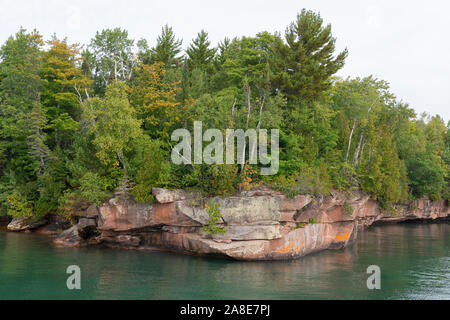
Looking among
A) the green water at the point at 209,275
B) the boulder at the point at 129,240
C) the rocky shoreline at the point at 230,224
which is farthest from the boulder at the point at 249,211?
the boulder at the point at 129,240

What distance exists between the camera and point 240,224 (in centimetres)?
2720

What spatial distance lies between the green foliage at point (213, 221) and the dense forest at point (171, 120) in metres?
1.39

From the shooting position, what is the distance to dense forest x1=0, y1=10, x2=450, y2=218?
30.2 metres

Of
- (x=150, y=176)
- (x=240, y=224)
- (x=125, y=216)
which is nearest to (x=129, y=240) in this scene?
(x=125, y=216)

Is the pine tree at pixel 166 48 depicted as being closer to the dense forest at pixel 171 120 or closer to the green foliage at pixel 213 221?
the dense forest at pixel 171 120

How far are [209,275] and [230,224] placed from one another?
4.91m

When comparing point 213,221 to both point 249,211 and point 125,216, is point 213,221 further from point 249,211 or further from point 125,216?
point 125,216

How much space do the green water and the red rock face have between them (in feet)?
3.15

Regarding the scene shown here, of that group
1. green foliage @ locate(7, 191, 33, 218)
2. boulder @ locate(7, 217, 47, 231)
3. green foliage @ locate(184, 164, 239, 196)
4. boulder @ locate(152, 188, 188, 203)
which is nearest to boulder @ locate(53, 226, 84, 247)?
green foliage @ locate(7, 191, 33, 218)

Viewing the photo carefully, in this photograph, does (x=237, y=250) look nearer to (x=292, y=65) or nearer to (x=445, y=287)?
(x=445, y=287)

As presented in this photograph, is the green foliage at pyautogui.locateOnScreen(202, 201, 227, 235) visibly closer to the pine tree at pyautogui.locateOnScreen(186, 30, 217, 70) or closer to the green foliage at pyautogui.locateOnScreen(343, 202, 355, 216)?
the green foliage at pyautogui.locateOnScreen(343, 202, 355, 216)

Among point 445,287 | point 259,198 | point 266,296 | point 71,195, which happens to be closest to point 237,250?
point 259,198
